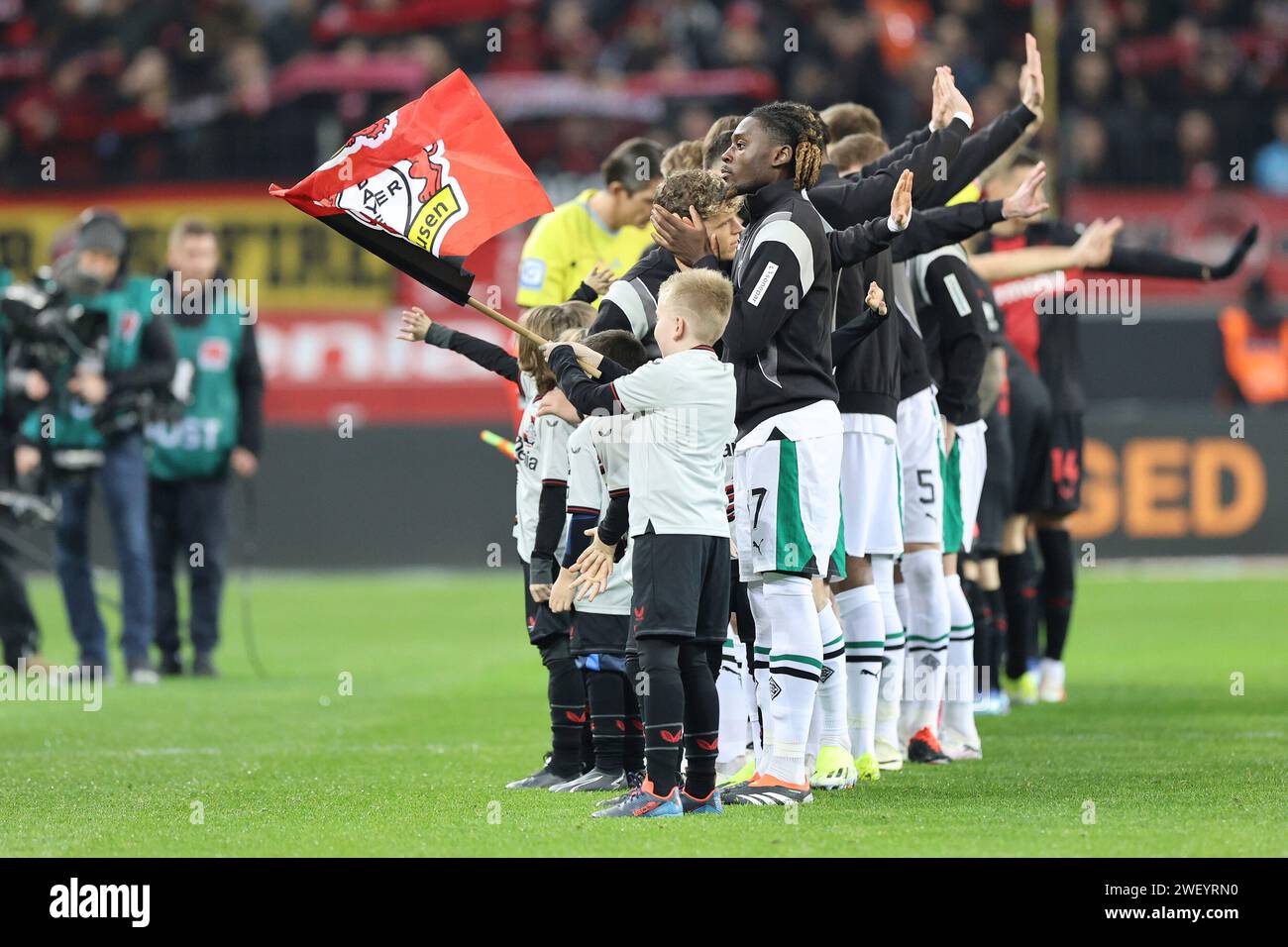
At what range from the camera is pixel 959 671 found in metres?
8.20

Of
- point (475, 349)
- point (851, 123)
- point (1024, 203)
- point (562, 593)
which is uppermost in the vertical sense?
point (851, 123)

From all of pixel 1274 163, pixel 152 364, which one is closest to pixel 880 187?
pixel 152 364

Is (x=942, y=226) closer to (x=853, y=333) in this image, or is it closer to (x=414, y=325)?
(x=853, y=333)

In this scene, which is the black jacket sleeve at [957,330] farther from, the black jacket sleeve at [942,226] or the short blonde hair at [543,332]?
the short blonde hair at [543,332]

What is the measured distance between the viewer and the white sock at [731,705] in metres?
7.29

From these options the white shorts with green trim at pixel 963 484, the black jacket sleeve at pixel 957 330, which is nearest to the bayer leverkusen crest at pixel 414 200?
the black jacket sleeve at pixel 957 330

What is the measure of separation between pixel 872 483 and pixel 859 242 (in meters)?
1.04

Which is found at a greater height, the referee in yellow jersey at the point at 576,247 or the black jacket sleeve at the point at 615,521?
the referee in yellow jersey at the point at 576,247

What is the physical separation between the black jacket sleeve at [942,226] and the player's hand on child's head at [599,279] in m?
1.11

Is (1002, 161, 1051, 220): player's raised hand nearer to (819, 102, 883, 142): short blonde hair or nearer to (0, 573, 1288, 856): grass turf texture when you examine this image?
(819, 102, 883, 142): short blonde hair

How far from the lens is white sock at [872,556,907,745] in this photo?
7.73 metres

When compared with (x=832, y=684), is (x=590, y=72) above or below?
above

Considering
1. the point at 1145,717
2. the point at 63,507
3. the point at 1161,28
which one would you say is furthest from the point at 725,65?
the point at 1145,717

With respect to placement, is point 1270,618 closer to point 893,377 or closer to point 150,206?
point 893,377
